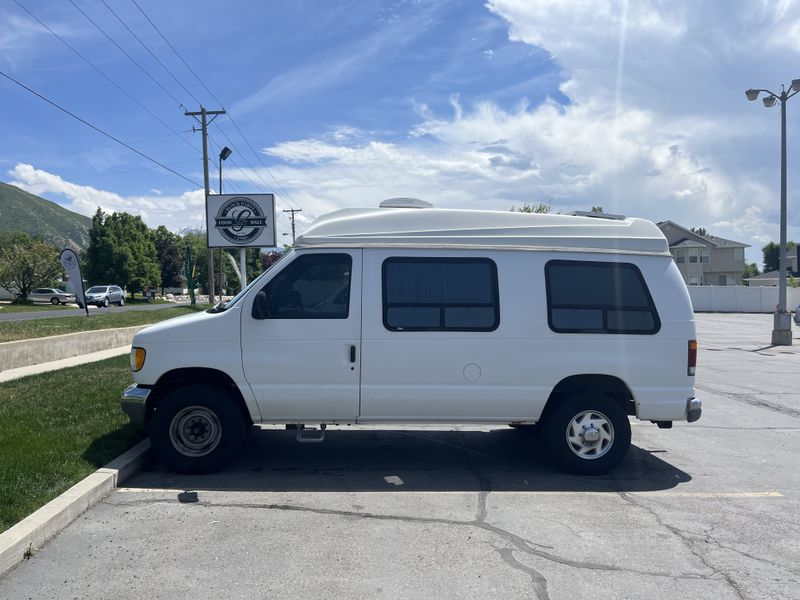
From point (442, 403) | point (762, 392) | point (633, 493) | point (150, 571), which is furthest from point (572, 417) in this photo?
point (762, 392)

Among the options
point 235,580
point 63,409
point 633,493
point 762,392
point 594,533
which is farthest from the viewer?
point 762,392

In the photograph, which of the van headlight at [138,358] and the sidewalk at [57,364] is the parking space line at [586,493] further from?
the sidewalk at [57,364]

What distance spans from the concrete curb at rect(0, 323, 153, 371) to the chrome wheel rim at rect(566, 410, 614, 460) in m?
10.6

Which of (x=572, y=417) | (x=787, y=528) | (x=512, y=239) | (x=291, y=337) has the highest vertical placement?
(x=512, y=239)

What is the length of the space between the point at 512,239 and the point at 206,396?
3.16 m

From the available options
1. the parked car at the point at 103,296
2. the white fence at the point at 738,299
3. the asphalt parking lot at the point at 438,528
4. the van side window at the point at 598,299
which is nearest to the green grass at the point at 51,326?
the asphalt parking lot at the point at 438,528

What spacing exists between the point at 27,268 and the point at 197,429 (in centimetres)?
5630

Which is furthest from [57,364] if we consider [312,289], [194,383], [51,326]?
[312,289]

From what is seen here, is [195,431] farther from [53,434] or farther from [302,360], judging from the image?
[53,434]

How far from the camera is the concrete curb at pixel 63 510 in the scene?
4.18 m

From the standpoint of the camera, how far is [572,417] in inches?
242

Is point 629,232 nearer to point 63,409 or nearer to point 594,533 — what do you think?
point 594,533

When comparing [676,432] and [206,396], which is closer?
[206,396]

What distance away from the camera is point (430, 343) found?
6.00 m
